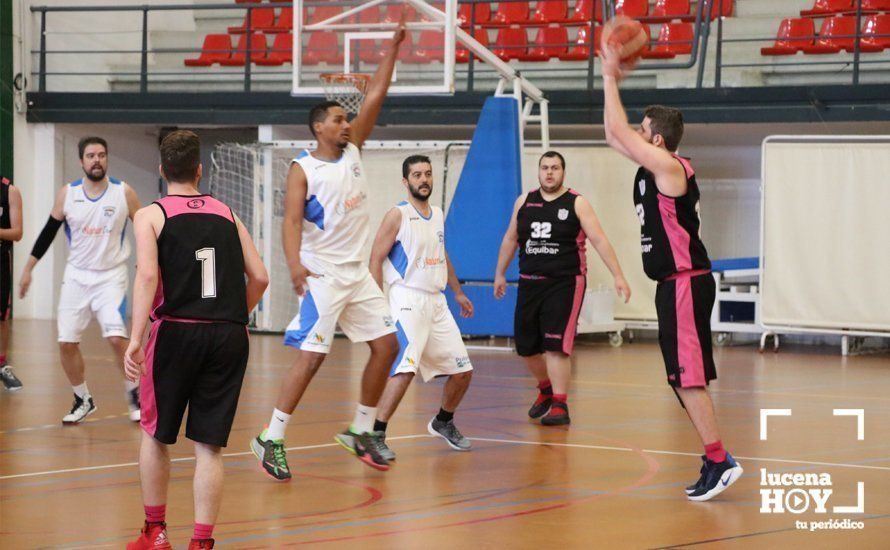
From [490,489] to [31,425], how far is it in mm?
3854

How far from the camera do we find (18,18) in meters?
19.7

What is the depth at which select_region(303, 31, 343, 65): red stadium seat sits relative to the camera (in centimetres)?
1390

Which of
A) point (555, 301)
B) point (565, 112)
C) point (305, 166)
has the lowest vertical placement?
point (555, 301)

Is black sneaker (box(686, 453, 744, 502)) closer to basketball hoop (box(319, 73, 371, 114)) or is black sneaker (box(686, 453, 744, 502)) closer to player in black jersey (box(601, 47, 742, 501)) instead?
player in black jersey (box(601, 47, 742, 501))

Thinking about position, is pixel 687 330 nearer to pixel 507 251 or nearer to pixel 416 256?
pixel 416 256

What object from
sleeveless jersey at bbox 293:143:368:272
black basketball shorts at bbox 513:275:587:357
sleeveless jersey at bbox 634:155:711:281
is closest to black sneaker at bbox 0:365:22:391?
black basketball shorts at bbox 513:275:587:357

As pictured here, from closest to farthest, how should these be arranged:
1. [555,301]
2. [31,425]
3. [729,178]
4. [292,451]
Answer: [292,451]
[31,425]
[555,301]
[729,178]

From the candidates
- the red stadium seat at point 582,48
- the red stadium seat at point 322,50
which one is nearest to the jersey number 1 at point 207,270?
the red stadium seat at point 322,50

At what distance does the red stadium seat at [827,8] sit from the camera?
17.8m

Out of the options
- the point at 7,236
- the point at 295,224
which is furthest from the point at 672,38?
the point at 295,224

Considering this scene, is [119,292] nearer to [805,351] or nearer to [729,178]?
[805,351]

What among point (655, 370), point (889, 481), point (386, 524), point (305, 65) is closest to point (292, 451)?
point (386, 524)

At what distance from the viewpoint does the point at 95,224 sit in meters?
8.77

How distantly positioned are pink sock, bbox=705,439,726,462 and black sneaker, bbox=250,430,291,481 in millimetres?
2261
